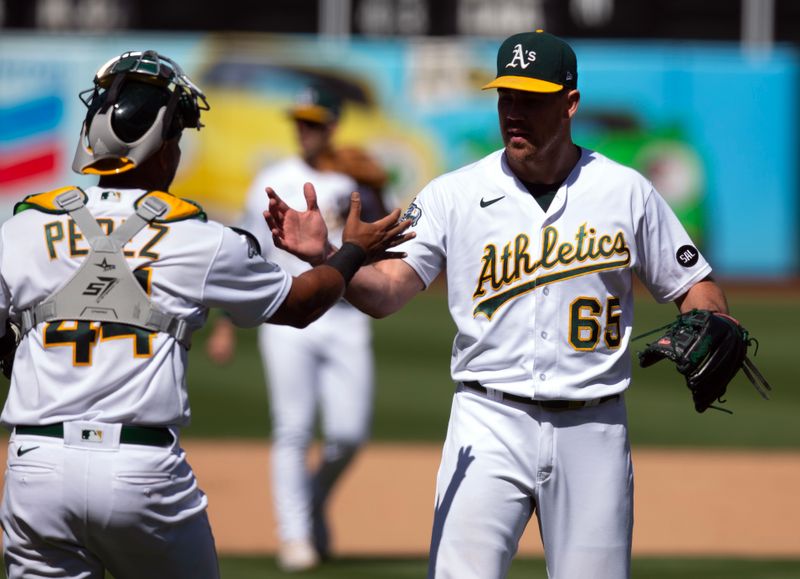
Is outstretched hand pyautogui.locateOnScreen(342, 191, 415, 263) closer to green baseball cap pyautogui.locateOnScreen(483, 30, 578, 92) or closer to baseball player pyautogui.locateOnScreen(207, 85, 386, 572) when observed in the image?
green baseball cap pyautogui.locateOnScreen(483, 30, 578, 92)

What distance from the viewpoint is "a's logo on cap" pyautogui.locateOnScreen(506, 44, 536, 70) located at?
4.56m

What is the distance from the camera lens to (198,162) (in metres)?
21.5

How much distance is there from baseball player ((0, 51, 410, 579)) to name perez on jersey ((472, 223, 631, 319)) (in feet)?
2.99

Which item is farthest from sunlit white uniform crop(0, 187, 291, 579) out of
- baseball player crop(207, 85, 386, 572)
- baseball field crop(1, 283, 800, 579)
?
baseball player crop(207, 85, 386, 572)

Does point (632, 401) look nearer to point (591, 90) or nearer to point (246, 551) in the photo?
point (246, 551)

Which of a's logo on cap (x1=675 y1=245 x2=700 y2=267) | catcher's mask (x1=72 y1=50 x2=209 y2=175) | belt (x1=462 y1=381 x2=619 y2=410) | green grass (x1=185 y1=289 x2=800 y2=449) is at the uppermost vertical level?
catcher's mask (x1=72 y1=50 x2=209 y2=175)

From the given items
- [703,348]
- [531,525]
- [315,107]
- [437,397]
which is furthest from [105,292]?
[437,397]

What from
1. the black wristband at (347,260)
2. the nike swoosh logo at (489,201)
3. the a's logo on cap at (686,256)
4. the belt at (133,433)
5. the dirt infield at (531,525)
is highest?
the nike swoosh logo at (489,201)

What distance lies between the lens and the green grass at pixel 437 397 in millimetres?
11430

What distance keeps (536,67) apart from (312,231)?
94 centimetres

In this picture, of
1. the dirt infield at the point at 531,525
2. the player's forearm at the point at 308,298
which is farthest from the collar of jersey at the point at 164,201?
the dirt infield at the point at 531,525

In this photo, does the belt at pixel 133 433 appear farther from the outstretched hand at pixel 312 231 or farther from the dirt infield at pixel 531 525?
the dirt infield at pixel 531 525

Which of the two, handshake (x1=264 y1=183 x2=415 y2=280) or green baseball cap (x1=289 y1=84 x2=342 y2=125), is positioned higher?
green baseball cap (x1=289 y1=84 x2=342 y2=125)

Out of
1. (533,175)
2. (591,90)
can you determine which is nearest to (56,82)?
(591,90)
